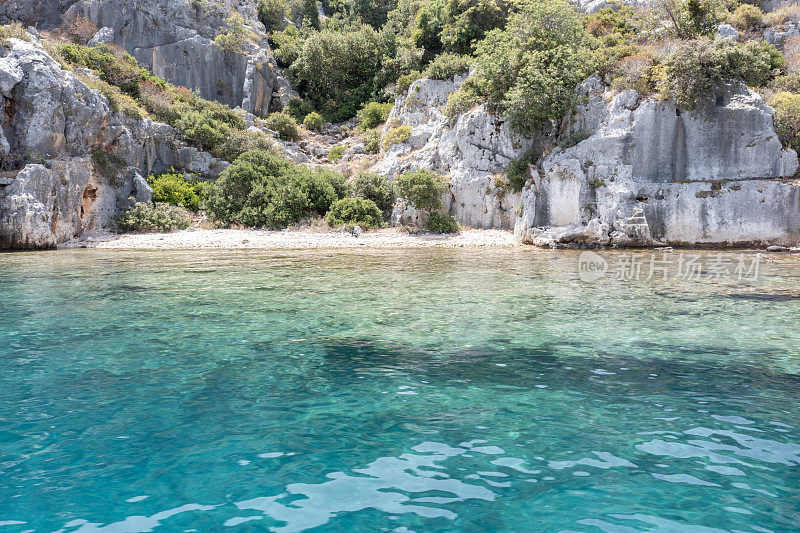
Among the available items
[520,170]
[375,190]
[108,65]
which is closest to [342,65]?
[108,65]

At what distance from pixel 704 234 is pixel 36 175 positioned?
29129 millimetres

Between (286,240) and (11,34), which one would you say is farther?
(286,240)

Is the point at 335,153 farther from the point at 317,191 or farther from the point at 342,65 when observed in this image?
the point at 342,65

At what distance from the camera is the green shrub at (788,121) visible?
2112cm

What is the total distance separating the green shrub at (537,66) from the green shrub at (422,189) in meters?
5.11

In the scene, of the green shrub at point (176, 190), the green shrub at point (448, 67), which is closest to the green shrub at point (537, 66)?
the green shrub at point (448, 67)

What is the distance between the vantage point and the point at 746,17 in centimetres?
2898

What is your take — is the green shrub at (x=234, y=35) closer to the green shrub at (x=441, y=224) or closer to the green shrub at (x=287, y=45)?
the green shrub at (x=287, y=45)

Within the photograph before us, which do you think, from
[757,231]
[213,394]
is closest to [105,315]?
[213,394]

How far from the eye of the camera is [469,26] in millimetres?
33750

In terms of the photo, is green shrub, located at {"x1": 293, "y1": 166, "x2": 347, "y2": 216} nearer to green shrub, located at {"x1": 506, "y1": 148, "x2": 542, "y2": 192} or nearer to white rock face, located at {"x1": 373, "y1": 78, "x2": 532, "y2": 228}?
white rock face, located at {"x1": 373, "y1": 78, "x2": 532, "y2": 228}

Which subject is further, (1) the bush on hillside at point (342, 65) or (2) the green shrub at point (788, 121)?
(1) the bush on hillside at point (342, 65)

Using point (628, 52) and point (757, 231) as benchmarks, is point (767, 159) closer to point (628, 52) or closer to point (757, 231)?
point (757, 231)

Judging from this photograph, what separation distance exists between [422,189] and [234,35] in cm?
2597
